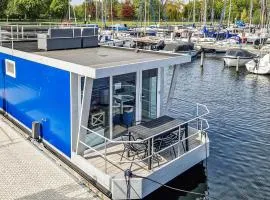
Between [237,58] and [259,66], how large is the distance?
3625mm

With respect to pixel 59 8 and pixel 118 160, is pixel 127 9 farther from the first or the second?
pixel 118 160

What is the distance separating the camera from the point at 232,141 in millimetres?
17562

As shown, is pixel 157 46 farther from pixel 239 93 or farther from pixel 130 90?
pixel 130 90

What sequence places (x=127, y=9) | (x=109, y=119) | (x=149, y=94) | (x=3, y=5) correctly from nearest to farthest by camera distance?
1. (x=109, y=119)
2. (x=149, y=94)
3. (x=3, y=5)
4. (x=127, y=9)

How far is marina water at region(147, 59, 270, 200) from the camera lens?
12766 mm

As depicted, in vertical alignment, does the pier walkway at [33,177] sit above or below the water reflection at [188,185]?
above

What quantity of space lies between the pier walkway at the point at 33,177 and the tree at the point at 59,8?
6897 centimetres

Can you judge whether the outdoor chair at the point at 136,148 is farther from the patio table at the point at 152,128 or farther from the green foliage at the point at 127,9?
the green foliage at the point at 127,9

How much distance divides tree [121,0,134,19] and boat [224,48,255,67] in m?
68.1

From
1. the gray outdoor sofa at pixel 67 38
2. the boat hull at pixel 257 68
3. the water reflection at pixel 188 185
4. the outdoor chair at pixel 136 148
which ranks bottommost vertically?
the water reflection at pixel 188 185

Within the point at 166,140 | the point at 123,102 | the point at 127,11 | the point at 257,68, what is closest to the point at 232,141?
the point at 166,140

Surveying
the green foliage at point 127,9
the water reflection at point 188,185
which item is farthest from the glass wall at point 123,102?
the green foliage at point 127,9

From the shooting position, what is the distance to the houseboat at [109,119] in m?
10.6

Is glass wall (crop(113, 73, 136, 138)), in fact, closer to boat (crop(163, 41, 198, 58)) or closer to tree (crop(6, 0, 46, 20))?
boat (crop(163, 41, 198, 58))
